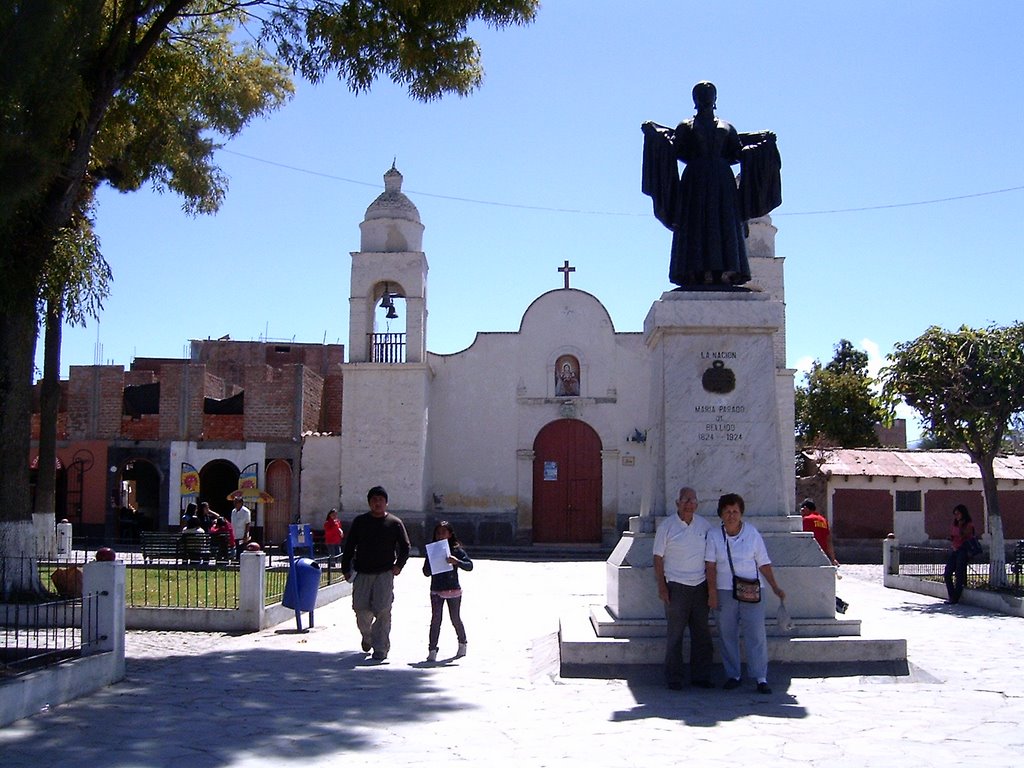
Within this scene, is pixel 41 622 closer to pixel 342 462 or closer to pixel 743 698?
pixel 743 698

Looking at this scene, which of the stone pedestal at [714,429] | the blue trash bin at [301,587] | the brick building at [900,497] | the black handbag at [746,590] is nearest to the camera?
the black handbag at [746,590]

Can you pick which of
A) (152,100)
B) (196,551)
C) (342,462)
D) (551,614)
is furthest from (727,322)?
(342,462)

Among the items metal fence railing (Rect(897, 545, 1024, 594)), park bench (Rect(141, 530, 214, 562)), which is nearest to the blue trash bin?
park bench (Rect(141, 530, 214, 562))

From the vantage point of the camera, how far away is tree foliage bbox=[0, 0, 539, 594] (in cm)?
834

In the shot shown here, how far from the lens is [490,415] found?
96.1 ft

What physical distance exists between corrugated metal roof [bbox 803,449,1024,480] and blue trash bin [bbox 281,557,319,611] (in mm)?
17358

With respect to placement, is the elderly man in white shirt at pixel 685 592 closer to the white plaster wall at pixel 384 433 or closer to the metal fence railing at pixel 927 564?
the metal fence railing at pixel 927 564

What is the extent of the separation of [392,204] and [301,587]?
17336mm

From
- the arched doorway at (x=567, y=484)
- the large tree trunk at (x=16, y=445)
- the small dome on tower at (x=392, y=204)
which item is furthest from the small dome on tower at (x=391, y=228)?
the large tree trunk at (x=16, y=445)

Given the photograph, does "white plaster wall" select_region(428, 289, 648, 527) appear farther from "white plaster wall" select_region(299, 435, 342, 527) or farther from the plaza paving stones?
the plaza paving stones

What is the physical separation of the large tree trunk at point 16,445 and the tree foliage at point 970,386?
12.1 meters

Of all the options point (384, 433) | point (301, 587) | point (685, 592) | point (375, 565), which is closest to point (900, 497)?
point (384, 433)

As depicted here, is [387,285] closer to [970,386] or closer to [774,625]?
[970,386]

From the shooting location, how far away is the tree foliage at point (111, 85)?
27.4 ft
